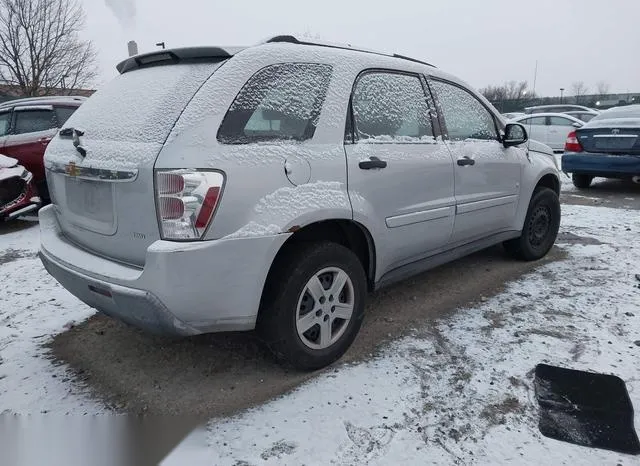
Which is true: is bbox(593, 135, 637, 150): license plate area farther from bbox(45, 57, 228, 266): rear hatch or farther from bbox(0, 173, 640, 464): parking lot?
bbox(45, 57, 228, 266): rear hatch

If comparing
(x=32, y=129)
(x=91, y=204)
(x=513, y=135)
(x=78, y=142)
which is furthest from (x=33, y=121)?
(x=513, y=135)

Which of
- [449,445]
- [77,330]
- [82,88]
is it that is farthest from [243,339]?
[82,88]

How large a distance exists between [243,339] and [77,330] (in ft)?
3.98

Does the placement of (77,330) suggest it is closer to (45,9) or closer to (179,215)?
(179,215)

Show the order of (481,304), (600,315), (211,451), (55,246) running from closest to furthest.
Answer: (211,451) < (55,246) < (600,315) < (481,304)

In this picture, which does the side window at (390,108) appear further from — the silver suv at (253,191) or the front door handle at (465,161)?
the front door handle at (465,161)

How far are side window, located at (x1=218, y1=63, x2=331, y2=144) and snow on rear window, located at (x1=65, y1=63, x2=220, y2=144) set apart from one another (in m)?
0.23

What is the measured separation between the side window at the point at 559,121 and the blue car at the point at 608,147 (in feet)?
19.7

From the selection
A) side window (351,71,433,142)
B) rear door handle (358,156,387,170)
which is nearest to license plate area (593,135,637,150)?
side window (351,71,433,142)

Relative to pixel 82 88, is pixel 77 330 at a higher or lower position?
lower

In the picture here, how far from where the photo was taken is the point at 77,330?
3.44 metres

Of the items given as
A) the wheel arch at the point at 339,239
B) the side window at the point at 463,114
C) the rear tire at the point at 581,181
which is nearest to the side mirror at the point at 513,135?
the side window at the point at 463,114

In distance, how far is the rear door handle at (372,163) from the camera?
284 cm

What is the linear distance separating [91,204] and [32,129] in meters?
6.04
